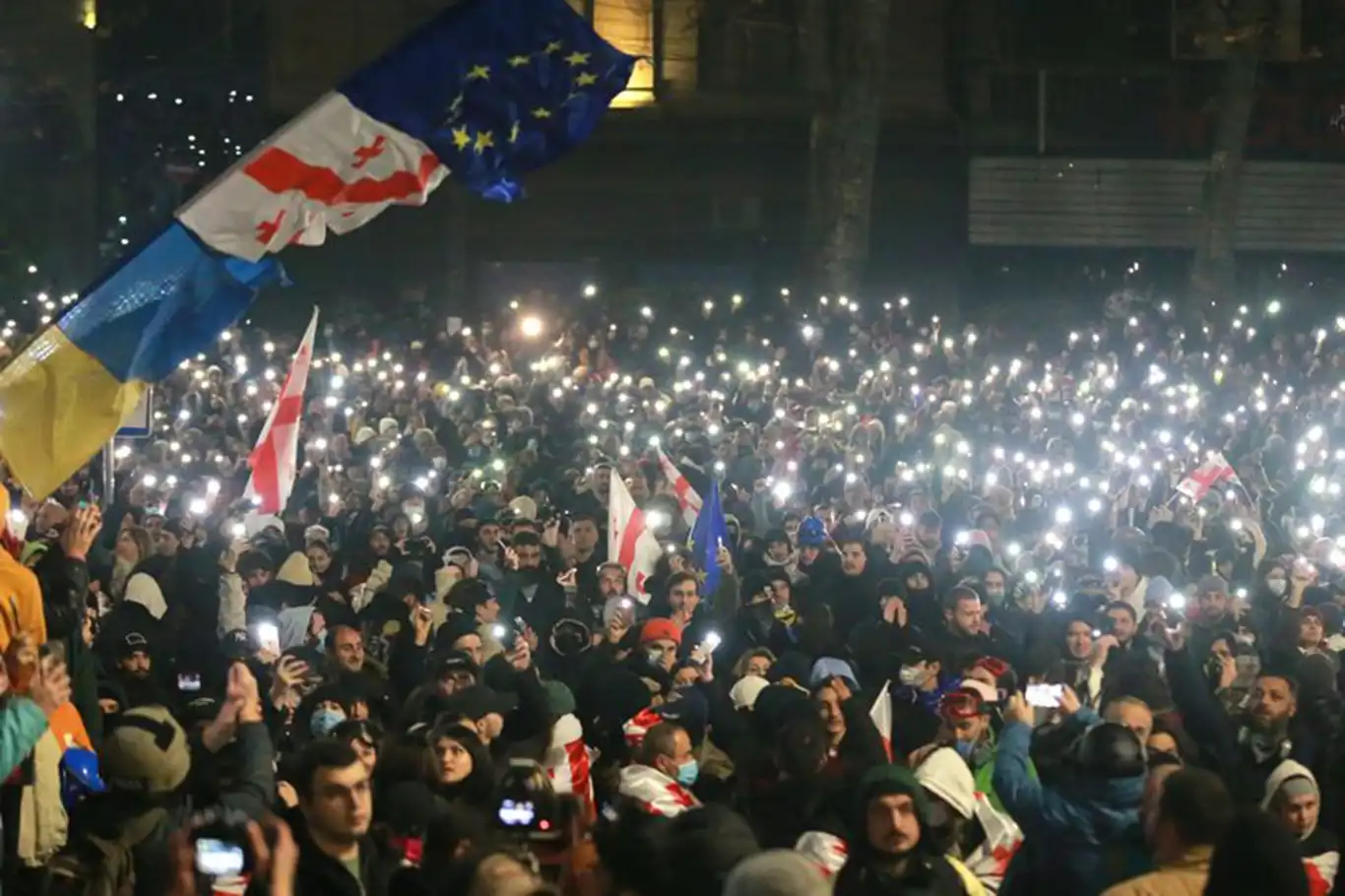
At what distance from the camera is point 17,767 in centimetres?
695

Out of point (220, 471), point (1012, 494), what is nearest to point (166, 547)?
point (220, 471)

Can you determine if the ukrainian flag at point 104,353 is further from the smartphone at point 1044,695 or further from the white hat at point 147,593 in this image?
the white hat at point 147,593

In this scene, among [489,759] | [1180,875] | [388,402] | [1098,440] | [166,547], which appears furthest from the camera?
[388,402]

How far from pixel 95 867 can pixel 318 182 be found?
11.3ft

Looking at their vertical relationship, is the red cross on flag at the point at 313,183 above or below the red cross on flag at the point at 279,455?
above

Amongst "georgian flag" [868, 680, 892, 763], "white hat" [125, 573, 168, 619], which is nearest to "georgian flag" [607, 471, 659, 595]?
"white hat" [125, 573, 168, 619]

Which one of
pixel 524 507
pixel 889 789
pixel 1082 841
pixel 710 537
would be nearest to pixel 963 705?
pixel 1082 841

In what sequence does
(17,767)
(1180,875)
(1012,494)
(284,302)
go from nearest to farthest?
(1180,875), (17,767), (1012,494), (284,302)

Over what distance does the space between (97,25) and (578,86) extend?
30.5 metres

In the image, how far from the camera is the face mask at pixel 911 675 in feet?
32.5

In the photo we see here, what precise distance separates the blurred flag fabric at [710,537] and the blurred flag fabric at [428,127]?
192 inches

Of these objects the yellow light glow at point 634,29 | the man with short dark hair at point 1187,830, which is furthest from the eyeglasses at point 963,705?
the yellow light glow at point 634,29

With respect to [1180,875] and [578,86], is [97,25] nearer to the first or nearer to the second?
[578,86]

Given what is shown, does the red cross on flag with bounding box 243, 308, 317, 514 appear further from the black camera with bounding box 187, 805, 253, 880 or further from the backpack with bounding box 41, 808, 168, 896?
the black camera with bounding box 187, 805, 253, 880
